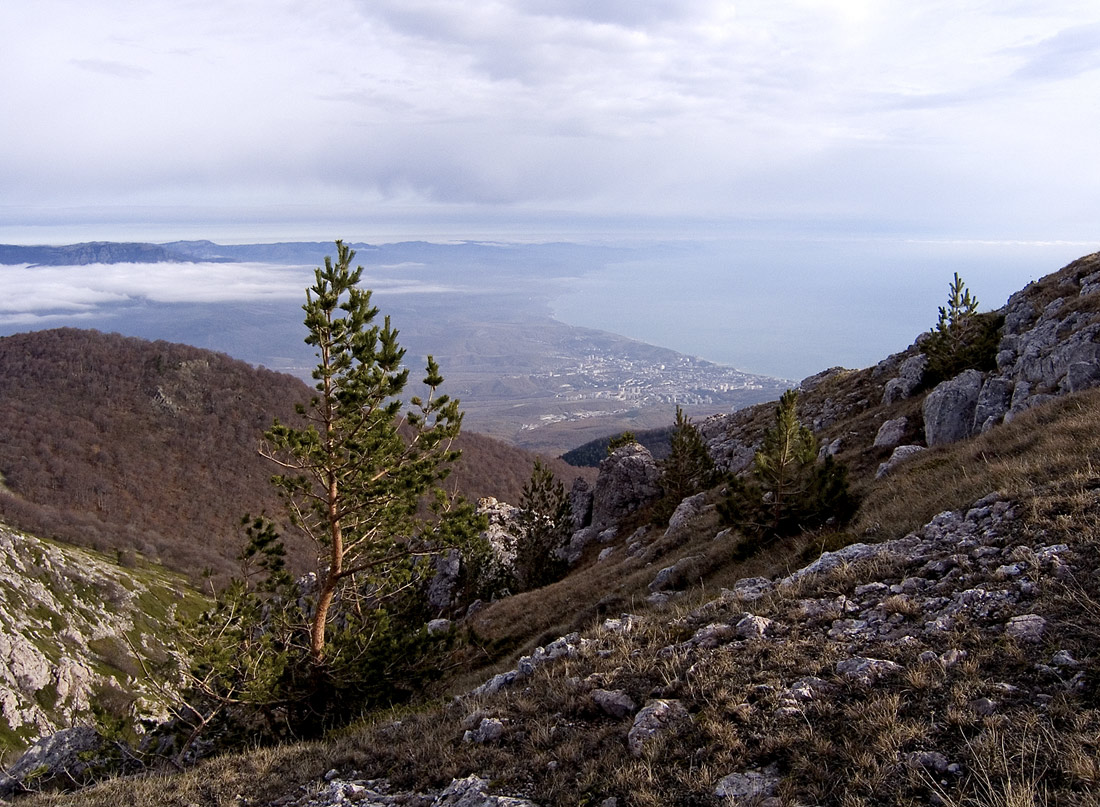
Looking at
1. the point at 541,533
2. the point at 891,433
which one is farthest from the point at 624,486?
the point at 891,433

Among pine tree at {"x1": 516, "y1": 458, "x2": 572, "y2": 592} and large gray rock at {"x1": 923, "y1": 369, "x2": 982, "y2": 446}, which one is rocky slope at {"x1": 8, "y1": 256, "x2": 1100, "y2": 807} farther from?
pine tree at {"x1": 516, "y1": 458, "x2": 572, "y2": 592}

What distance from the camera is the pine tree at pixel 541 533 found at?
31.5m

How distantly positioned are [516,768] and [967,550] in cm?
637

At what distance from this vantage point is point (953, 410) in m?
20.9

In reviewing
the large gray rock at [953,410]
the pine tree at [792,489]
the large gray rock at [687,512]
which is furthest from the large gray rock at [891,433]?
the pine tree at [792,489]

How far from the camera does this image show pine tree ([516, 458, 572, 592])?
31.5 m

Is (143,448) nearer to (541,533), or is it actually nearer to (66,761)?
(541,533)

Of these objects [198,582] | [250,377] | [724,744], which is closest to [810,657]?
[724,744]

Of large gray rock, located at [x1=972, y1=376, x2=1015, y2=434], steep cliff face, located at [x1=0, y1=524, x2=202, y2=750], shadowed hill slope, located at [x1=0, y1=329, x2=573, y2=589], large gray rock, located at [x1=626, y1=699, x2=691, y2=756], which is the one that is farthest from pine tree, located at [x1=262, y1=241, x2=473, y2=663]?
shadowed hill slope, located at [x1=0, y1=329, x2=573, y2=589]

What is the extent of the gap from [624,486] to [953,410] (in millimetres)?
20357

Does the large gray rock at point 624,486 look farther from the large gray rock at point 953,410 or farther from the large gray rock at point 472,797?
the large gray rock at point 472,797

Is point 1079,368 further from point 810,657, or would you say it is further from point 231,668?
point 231,668

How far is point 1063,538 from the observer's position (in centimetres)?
716

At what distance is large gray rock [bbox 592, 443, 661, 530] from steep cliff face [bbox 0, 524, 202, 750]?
49283 millimetres
